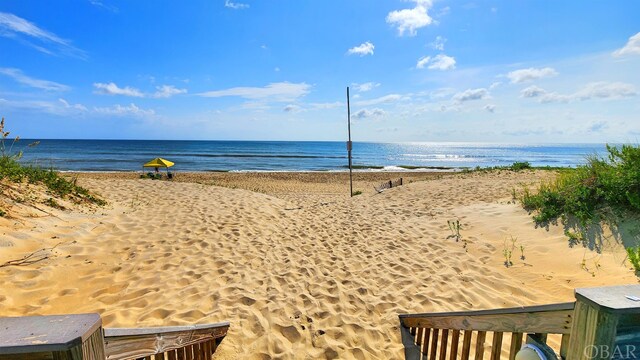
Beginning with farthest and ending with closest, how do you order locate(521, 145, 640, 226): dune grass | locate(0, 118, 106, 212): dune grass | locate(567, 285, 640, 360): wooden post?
locate(0, 118, 106, 212): dune grass, locate(521, 145, 640, 226): dune grass, locate(567, 285, 640, 360): wooden post

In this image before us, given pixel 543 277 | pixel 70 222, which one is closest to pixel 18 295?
pixel 70 222

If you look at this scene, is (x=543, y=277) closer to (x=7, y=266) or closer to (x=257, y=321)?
(x=257, y=321)

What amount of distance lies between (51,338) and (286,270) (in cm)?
426

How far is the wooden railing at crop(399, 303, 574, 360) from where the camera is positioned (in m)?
1.45

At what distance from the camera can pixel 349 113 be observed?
14.0m

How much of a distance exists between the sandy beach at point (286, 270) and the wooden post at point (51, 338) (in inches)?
92.1

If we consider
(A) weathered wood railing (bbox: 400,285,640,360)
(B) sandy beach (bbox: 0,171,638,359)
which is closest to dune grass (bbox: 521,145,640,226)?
(B) sandy beach (bbox: 0,171,638,359)

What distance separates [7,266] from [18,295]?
89cm

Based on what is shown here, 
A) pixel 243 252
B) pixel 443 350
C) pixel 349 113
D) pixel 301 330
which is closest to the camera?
pixel 443 350

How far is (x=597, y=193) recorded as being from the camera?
6.56m

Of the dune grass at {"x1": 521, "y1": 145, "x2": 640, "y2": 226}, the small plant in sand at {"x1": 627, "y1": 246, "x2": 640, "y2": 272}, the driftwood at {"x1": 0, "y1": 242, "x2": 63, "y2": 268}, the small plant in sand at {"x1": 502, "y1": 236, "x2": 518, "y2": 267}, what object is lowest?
the small plant in sand at {"x1": 502, "y1": 236, "x2": 518, "y2": 267}

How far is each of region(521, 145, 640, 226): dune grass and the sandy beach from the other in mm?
463

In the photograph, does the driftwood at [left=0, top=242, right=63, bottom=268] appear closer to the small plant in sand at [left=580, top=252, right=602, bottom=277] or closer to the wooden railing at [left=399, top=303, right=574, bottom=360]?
the wooden railing at [left=399, top=303, right=574, bottom=360]

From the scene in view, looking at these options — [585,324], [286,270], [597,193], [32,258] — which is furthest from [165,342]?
[597,193]
